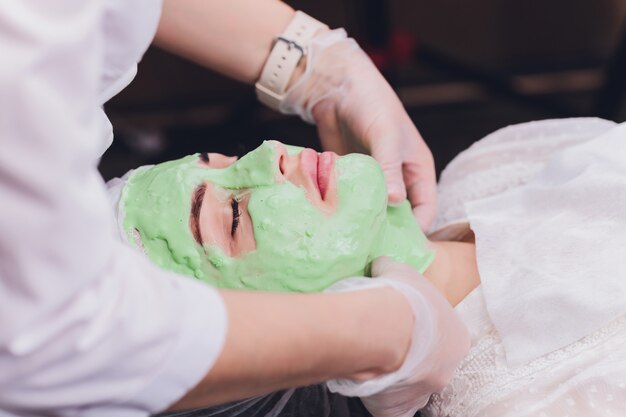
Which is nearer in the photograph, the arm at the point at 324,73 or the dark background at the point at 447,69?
the arm at the point at 324,73

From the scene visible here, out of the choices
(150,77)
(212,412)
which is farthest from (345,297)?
(150,77)

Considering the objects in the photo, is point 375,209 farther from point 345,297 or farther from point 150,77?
point 150,77

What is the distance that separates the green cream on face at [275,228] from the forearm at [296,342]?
0.70 ft

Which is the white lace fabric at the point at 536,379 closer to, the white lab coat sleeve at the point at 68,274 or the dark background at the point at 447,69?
the white lab coat sleeve at the point at 68,274

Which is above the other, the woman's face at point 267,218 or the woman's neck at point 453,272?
the woman's face at point 267,218

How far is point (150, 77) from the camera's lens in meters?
3.13

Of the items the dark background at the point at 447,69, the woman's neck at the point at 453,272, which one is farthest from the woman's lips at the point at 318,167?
the dark background at the point at 447,69

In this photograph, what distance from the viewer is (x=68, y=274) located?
75 cm

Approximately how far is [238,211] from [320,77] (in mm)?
470

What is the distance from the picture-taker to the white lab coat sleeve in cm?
73

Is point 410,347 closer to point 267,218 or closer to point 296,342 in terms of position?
point 296,342

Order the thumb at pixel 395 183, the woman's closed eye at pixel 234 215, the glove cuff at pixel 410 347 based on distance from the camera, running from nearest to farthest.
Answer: the glove cuff at pixel 410 347, the woman's closed eye at pixel 234 215, the thumb at pixel 395 183

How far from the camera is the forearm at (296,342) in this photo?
2.82ft

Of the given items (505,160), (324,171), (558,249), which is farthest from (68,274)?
(505,160)
